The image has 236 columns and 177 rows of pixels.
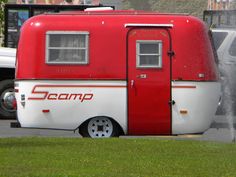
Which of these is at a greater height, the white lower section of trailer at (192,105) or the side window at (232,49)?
the side window at (232,49)

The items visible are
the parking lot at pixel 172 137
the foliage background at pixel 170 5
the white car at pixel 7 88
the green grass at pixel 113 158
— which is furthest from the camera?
the foliage background at pixel 170 5

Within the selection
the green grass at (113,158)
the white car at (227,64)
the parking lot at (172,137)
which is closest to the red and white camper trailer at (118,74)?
the parking lot at (172,137)

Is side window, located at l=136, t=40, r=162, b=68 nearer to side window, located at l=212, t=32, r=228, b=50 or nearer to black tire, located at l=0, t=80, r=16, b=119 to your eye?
side window, located at l=212, t=32, r=228, b=50

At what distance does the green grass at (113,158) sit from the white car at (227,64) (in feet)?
20.3

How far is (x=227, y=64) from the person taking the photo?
20.9 metres

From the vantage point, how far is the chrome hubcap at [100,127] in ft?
53.5

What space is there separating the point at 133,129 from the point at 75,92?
1.21 metres

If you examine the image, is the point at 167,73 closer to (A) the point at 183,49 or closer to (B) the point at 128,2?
(A) the point at 183,49

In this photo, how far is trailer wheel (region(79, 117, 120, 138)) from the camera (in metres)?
16.3

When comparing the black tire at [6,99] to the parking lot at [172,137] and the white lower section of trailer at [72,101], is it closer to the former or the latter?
the parking lot at [172,137]

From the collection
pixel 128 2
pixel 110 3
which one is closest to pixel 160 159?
pixel 110 3

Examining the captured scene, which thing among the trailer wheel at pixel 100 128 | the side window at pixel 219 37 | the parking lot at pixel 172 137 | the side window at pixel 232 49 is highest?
the side window at pixel 219 37

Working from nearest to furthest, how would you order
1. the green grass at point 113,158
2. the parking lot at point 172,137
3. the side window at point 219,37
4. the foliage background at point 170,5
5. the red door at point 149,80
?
1. the green grass at point 113,158
2. the red door at point 149,80
3. the parking lot at point 172,137
4. the side window at point 219,37
5. the foliage background at point 170,5

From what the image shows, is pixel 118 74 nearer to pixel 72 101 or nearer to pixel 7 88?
pixel 72 101
